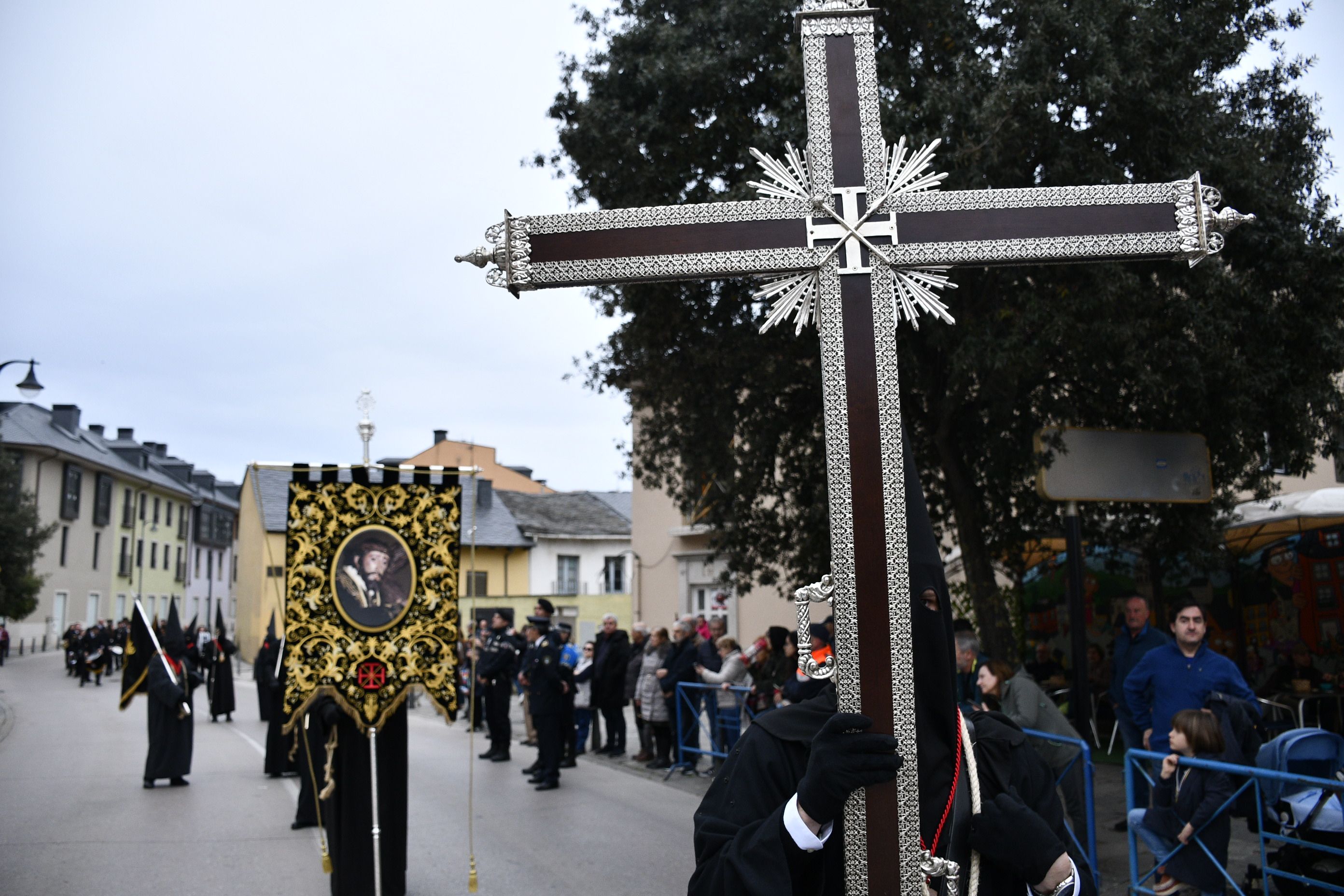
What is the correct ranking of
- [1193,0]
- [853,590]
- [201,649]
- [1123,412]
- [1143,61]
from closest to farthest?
[853,590] → [1143,61] → [1193,0] → [1123,412] → [201,649]

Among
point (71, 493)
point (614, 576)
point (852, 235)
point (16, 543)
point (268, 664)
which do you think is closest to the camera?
point (852, 235)

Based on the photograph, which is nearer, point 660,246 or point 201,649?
point 660,246

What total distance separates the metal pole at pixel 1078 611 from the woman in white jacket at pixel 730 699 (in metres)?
4.29

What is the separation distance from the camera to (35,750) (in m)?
15.4

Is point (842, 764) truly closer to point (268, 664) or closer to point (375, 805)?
point (375, 805)

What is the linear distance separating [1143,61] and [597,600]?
3316cm

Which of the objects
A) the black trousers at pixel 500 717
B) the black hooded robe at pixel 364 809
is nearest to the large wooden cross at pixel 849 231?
the black hooded robe at pixel 364 809

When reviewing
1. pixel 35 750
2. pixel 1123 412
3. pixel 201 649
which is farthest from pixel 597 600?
pixel 1123 412

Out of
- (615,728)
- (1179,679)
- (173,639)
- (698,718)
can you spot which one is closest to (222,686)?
(173,639)

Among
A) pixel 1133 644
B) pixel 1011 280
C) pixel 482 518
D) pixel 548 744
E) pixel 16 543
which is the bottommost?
pixel 548 744

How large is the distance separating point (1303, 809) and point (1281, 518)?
248 inches

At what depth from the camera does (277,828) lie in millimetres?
9750

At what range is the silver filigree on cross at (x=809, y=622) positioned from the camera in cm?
249

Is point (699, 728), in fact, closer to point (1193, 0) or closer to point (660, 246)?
point (1193, 0)
